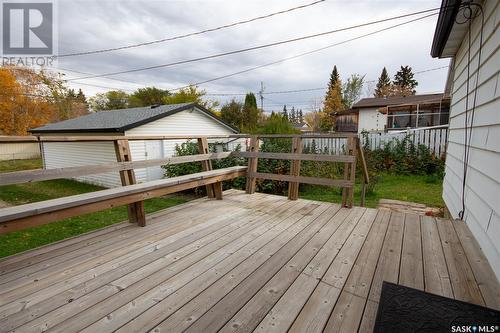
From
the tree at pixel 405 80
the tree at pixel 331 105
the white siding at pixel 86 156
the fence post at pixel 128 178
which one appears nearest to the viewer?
the fence post at pixel 128 178

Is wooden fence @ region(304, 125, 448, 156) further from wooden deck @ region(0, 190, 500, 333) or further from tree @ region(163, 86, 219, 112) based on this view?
tree @ region(163, 86, 219, 112)

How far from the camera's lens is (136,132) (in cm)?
1008

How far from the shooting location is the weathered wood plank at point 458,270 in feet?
5.44

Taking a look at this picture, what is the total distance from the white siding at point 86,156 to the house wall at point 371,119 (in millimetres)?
21931

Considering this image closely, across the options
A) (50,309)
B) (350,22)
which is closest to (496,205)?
(50,309)

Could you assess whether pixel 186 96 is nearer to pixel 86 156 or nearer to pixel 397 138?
pixel 86 156

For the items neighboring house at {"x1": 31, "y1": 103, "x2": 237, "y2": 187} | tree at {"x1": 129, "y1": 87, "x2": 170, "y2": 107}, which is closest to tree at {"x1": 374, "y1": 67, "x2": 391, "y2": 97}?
tree at {"x1": 129, "y1": 87, "x2": 170, "y2": 107}

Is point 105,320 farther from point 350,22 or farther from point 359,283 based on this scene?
point 350,22

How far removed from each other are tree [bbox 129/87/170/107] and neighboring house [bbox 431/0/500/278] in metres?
27.4

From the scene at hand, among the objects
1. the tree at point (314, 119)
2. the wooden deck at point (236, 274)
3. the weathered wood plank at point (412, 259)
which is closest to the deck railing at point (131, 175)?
the wooden deck at point (236, 274)

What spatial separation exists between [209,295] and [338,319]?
81 cm

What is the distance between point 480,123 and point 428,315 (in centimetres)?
214

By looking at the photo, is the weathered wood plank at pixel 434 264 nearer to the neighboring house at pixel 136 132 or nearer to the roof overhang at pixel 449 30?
the roof overhang at pixel 449 30

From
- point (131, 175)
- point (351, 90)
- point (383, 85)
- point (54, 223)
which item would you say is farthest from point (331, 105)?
point (131, 175)
